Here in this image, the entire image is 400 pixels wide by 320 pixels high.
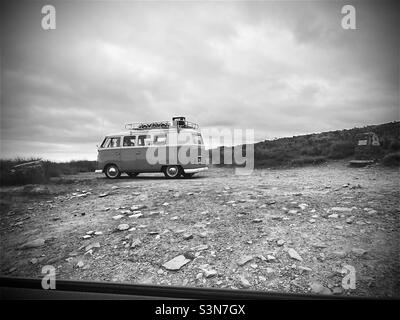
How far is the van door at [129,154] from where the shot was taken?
10.2 metres

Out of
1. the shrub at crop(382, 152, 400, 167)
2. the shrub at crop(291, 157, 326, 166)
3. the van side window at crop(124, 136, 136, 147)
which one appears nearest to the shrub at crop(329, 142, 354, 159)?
the shrub at crop(291, 157, 326, 166)

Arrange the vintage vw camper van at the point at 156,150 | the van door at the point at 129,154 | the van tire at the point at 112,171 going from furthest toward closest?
the van tire at the point at 112,171 → the van door at the point at 129,154 → the vintage vw camper van at the point at 156,150

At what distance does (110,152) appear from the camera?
10.6 meters

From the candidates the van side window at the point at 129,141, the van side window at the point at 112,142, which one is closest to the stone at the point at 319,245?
the van side window at the point at 129,141

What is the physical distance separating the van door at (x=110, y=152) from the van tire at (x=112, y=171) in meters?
0.21

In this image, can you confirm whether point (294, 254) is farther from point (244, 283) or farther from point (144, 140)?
point (144, 140)

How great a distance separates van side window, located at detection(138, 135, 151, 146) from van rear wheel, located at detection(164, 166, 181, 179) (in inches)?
52.2

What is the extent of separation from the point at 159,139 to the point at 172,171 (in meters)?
1.41

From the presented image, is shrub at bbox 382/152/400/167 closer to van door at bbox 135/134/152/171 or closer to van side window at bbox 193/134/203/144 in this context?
van side window at bbox 193/134/203/144

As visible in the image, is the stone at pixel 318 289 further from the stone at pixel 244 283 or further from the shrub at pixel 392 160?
the shrub at pixel 392 160

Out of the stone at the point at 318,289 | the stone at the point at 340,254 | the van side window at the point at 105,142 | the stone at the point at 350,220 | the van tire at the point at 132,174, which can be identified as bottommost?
the stone at the point at 318,289

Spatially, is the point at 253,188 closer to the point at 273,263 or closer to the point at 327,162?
the point at 273,263

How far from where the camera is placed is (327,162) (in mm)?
11031
